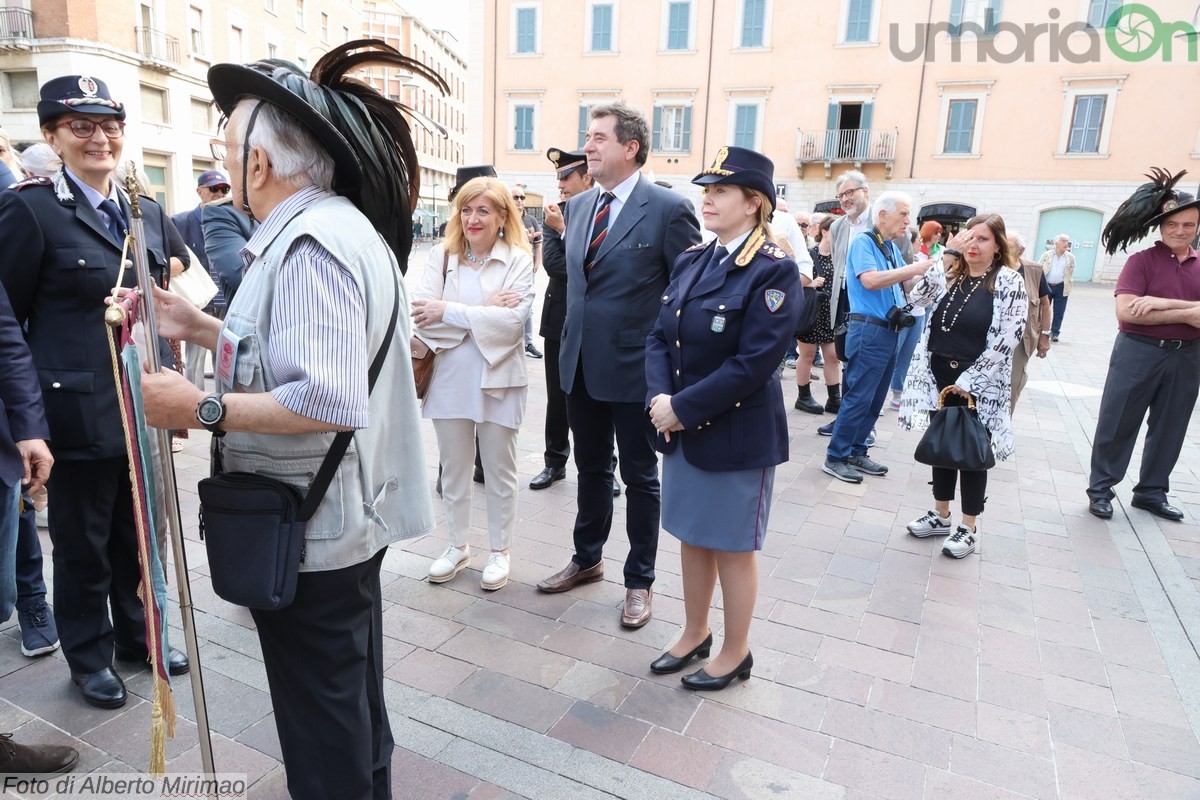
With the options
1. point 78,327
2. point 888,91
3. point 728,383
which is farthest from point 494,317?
point 888,91

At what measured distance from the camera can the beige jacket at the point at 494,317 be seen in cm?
354

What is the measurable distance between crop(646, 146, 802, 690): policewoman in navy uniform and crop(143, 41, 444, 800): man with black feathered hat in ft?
3.65

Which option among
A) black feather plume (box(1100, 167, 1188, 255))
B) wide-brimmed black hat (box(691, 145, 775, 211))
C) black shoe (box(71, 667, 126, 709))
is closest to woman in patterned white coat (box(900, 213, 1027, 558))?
black feather plume (box(1100, 167, 1188, 255))

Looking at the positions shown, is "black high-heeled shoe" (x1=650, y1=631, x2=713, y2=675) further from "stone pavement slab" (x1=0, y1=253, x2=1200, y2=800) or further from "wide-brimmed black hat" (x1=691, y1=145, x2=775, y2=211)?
"wide-brimmed black hat" (x1=691, y1=145, x2=775, y2=211)

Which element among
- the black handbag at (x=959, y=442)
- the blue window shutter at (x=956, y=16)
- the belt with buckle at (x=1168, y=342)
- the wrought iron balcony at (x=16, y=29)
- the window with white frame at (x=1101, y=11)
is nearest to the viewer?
the black handbag at (x=959, y=442)

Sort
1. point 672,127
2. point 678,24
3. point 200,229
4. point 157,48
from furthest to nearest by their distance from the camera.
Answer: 1. point 672,127
2. point 678,24
3. point 157,48
4. point 200,229

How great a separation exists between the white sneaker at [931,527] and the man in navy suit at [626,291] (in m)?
1.95

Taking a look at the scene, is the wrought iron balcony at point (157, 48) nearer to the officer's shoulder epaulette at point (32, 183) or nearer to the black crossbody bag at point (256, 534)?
the officer's shoulder epaulette at point (32, 183)

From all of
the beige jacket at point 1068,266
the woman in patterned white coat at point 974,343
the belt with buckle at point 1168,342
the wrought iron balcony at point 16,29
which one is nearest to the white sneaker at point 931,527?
the woman in patterned white coat at point 974,343

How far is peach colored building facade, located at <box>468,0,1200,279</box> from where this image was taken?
26016 mm

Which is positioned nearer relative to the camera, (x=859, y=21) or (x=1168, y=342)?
(x=1168, y=342)

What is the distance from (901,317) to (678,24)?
1098 inches

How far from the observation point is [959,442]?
13.5 feet

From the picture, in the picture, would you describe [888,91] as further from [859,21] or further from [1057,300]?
[1057,300]
